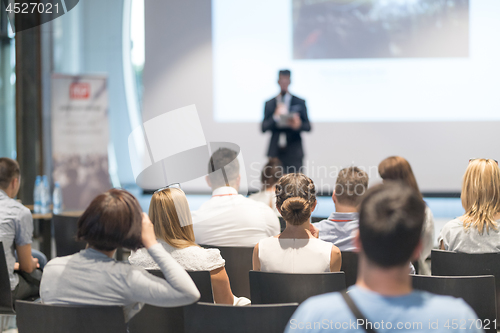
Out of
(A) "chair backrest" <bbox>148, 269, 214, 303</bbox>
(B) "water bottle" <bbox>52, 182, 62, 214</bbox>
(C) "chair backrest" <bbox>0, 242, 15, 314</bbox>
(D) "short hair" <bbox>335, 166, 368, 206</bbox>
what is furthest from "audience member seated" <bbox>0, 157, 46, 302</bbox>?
(B) "water bottle" <bbox>52, 182, 62, 214</bbox>

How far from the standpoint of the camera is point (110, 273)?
1.36m

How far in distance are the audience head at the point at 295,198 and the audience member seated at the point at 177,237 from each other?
0.36 meters

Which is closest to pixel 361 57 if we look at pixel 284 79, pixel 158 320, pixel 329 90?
pixel 329 90

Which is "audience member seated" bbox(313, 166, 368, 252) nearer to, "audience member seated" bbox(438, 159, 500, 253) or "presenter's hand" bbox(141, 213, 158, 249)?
"audience member seated" bbox(438, 159, 500, 253)

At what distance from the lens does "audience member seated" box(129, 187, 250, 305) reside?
6.01 ft

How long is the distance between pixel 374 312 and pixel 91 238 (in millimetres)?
912

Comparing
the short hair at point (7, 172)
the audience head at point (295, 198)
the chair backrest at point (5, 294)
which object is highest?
the short hair at point (7, 172)

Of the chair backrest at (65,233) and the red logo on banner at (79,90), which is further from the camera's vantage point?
the red logo on banner at (79,90)

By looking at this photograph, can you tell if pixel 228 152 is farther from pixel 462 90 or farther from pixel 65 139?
pixel 462 90

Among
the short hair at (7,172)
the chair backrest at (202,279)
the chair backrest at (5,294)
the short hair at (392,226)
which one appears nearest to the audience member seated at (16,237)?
the short hair at (7,172)

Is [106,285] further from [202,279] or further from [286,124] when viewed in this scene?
[286,124]

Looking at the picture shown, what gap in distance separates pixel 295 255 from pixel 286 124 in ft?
12.3

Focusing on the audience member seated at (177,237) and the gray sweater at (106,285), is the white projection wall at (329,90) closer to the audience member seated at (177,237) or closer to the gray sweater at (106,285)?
the audience member seated at (177,237)

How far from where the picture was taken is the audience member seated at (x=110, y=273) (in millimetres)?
1359
